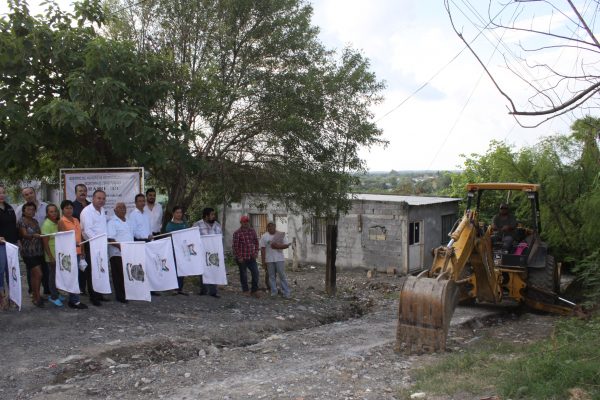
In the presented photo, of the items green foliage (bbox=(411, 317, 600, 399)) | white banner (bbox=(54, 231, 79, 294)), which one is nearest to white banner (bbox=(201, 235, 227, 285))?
white banner (bbox=(54, 231, 79, 294))

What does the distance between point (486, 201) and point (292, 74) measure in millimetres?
11621

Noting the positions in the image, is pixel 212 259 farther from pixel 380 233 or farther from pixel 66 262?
pixel 380 233

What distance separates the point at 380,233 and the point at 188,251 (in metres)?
10.4

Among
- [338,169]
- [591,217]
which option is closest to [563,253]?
[591,217]

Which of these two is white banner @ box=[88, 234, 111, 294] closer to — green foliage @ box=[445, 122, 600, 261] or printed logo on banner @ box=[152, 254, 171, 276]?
printed logo on banner @ box=[152, 254, 171, 276]

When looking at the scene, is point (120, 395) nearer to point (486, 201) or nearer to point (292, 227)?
point (292, 227)

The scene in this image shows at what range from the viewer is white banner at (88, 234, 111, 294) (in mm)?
9586

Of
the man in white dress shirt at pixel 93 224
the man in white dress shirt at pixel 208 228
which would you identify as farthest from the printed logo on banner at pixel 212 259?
the man in white dress shirt at pixel 93 224

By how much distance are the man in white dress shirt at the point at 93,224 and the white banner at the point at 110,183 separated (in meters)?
1.05

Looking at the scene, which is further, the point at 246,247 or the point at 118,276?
the point at 246,247

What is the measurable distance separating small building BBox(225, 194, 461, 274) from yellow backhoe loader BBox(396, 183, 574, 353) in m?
7.79

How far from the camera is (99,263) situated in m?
9.62

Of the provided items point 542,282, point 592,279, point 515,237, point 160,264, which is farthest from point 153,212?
point 592,279

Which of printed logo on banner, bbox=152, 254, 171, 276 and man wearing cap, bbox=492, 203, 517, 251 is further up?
man wearing cap, bbox=492, 203, 517, 251
